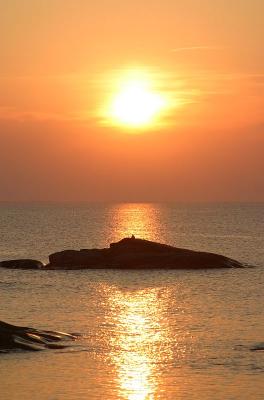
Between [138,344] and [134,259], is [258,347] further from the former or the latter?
[134,259]

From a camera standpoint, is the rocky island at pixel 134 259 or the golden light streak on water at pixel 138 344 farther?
the rocky island at pixel 134 259

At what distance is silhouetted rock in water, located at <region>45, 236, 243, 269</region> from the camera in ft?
360

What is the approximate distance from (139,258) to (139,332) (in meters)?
49.8

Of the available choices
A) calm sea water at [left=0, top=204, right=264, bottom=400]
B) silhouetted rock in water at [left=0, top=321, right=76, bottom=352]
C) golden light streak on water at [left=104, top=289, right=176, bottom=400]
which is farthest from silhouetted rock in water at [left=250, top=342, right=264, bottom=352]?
silhouetted rock in water at [left=0, top=321, right=76, bottom=352]

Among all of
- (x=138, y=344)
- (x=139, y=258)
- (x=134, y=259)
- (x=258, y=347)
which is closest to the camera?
(x=258, y=347)

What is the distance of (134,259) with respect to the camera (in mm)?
109812

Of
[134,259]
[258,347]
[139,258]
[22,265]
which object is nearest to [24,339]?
[258,347]

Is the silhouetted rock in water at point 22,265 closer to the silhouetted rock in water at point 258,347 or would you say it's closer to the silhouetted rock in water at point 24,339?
the silhouetted rock in water at point 24,339

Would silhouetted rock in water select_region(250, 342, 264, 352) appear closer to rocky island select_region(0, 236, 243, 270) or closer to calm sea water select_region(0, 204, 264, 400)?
calm sea water select_region(0, 204, 264, 400)

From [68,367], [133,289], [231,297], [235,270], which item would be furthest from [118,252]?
[68,367]

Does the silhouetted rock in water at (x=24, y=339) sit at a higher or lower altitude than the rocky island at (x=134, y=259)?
lower

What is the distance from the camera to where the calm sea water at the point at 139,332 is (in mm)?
44375

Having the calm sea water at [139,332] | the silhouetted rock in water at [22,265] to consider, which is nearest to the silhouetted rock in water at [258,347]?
the calm sea water at [139,332]

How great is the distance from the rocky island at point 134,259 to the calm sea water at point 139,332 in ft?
10.5
